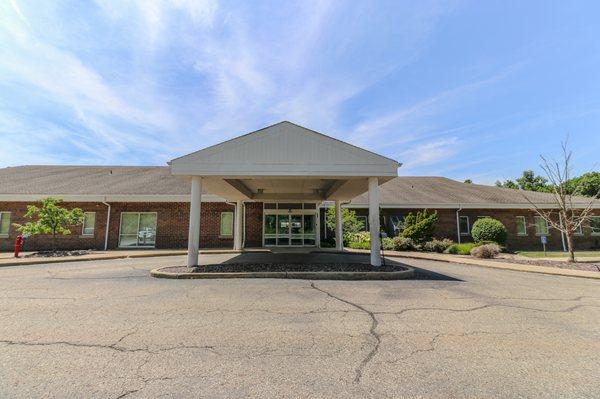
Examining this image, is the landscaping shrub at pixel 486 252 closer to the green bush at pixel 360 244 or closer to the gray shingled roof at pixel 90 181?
the green bush at pixel 360 244

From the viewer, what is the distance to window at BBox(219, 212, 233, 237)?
814 inches

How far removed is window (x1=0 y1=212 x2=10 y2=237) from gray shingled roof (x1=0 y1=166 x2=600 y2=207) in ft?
4.68

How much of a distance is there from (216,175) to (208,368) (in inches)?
312

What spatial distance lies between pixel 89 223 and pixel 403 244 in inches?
757

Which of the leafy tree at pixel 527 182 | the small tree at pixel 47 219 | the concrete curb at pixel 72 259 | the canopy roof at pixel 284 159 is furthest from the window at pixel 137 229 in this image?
the leafy tree at pixel 527 182

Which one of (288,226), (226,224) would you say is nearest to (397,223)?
(288,226)

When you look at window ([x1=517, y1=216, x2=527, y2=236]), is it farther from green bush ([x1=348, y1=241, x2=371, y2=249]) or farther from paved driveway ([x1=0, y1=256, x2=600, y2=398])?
paved driveway ([x1=0, y1=256, x2=600, y2=398])

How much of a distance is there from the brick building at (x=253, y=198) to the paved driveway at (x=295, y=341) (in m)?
4.44

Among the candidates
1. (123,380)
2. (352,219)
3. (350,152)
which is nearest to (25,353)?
(123,380)

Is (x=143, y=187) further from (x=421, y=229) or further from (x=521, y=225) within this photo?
(x=521, y=225)

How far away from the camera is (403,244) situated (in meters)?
19.1

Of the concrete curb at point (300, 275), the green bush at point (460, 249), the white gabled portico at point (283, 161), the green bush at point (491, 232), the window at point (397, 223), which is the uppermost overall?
the white gabled portico at point (283, 161)

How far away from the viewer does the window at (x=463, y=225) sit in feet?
76.1

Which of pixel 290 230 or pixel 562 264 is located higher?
pixel 290 230
